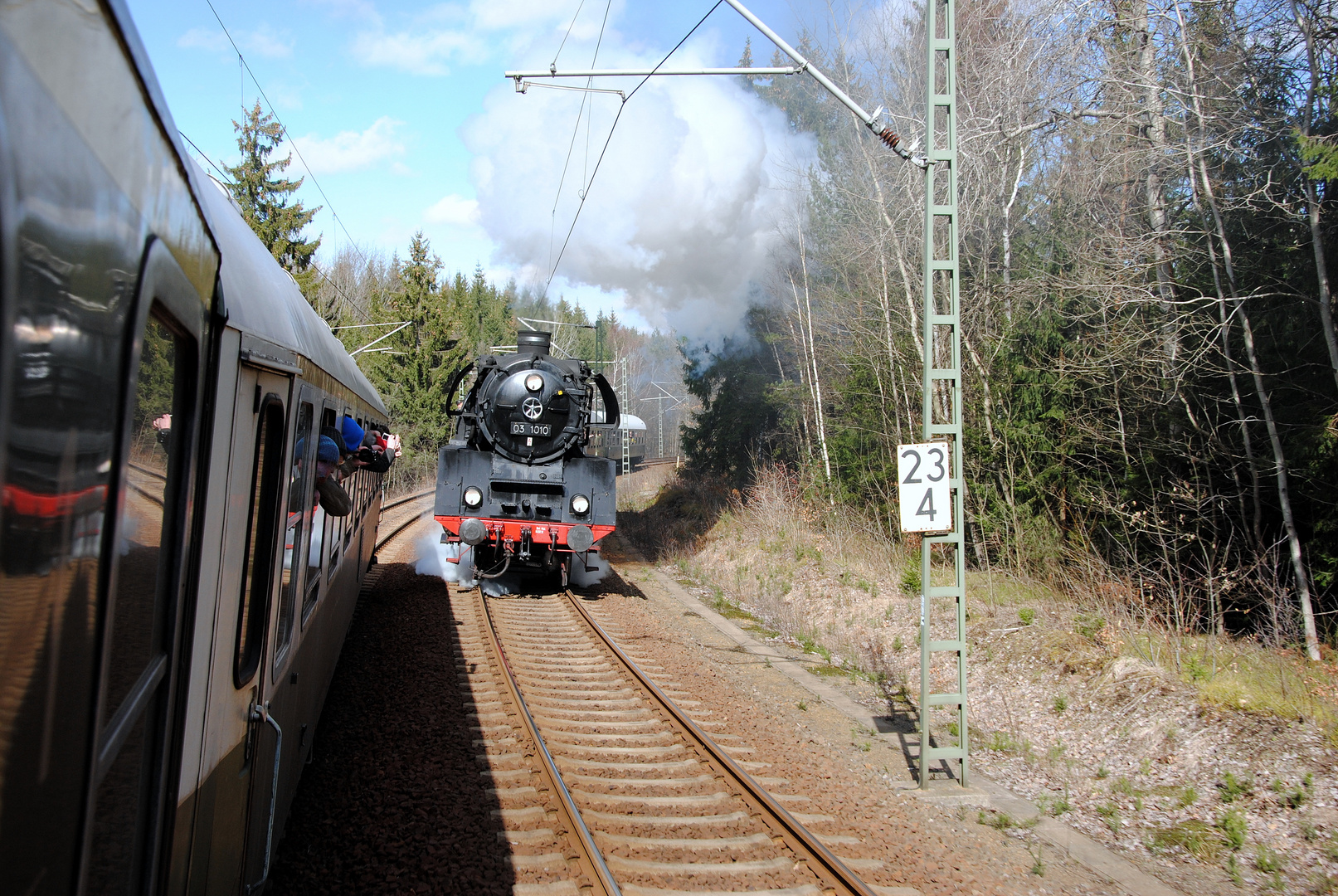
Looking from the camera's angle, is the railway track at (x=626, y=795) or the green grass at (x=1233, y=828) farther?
the green grass at (x=1233, y=828)

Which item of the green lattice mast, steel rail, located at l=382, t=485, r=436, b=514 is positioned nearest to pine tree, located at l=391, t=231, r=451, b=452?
steel rail, located at l=382, t=485, r=436, b=514

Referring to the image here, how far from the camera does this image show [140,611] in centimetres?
158

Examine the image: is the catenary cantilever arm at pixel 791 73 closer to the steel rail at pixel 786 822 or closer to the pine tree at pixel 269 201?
the steel rail at pixel 786 822

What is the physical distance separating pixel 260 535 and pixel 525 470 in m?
8.74

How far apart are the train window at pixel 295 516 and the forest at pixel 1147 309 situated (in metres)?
7.49

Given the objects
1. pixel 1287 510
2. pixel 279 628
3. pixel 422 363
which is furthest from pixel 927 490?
pixel 422 363

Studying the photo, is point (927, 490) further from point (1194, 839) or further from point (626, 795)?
point (626, 795)

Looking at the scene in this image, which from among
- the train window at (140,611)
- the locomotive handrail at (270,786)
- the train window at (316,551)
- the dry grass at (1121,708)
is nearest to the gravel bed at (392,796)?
the locomotive handrail at (270,786)

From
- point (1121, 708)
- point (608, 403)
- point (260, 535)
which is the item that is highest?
point (608, 403)

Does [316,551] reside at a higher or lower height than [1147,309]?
lower

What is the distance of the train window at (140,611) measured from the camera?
1333 mm

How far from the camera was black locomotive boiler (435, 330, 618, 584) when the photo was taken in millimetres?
11555

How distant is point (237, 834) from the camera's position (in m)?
2.93

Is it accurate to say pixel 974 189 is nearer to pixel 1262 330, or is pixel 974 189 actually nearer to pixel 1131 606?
pixel 1262 330
